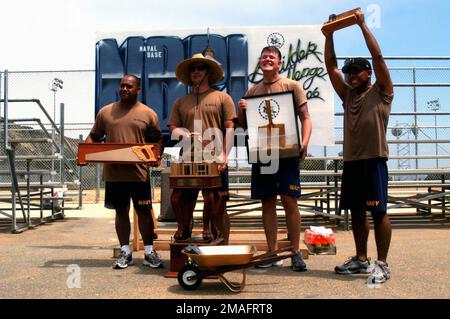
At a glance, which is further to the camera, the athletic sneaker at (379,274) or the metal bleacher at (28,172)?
the metal bleacher at (28,172)

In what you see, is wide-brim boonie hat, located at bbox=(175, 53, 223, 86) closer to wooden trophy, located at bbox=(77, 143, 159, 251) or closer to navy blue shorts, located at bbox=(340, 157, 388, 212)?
wooden trophy, located at bbox=(77, 143, 159, 251)

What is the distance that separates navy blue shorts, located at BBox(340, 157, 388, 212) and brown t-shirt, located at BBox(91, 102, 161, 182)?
180cm

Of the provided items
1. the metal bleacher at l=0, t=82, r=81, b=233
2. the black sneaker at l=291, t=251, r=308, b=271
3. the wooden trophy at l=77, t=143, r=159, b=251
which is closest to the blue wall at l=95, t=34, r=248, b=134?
the metal bleacher at l=0, t=82, r=81, b=233

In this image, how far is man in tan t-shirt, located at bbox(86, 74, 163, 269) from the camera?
440 cm

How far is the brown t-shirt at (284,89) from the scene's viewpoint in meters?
4.26

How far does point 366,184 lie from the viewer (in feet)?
13.0

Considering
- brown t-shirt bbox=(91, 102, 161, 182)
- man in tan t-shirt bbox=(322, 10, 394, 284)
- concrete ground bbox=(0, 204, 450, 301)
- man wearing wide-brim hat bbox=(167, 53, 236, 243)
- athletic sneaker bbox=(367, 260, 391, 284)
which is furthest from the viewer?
brown t-shirt bbox=(91, 102, 161, 182)

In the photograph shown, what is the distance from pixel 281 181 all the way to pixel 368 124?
0.88 m

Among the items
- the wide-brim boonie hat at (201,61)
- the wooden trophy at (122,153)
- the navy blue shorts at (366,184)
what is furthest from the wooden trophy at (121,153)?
the navy blue shorts at (366,184)

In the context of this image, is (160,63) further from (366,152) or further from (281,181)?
(366,152)

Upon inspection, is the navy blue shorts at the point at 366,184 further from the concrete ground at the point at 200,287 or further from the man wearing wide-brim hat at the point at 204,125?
the man wearing wide-brim hat at the point at 204,125

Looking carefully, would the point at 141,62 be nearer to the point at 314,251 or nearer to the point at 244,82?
the point at 244,82

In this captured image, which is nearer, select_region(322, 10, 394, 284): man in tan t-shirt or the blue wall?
select_region(322, 10, 394, 284): man in tan t-shirt
